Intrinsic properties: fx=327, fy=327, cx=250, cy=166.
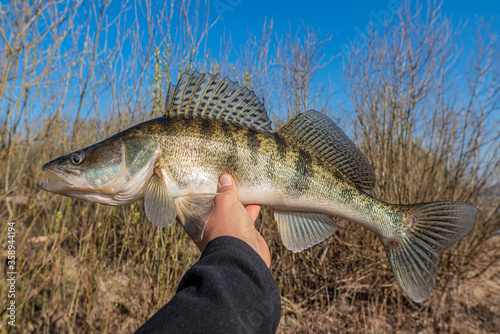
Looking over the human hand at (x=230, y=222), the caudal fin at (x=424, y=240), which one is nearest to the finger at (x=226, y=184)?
the human hand at (x=230, y=222)

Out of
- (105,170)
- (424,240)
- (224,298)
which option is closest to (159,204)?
(105,170)

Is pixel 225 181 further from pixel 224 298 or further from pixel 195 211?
pixel 224 298

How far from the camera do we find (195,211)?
5.66 feet

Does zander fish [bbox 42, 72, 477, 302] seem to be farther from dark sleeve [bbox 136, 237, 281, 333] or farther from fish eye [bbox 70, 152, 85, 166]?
dark sleeve [bbox 136, 237, 281, 333]

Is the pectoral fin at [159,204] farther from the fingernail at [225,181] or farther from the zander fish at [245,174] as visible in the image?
the fingernail at [225,181]

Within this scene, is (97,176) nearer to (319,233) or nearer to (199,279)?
(199,279)

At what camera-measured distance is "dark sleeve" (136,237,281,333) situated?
91cm

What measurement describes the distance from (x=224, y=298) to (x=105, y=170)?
110cm

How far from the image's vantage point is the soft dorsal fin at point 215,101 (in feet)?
6.14

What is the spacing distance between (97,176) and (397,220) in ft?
5.49

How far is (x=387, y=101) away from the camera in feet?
13.0

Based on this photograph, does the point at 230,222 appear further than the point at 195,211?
No

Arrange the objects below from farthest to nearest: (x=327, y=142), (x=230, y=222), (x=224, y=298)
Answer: (x=327, y=142) < (x=230, y=222) < (x=224, y=298)

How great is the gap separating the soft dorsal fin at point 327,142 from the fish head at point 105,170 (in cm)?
84
